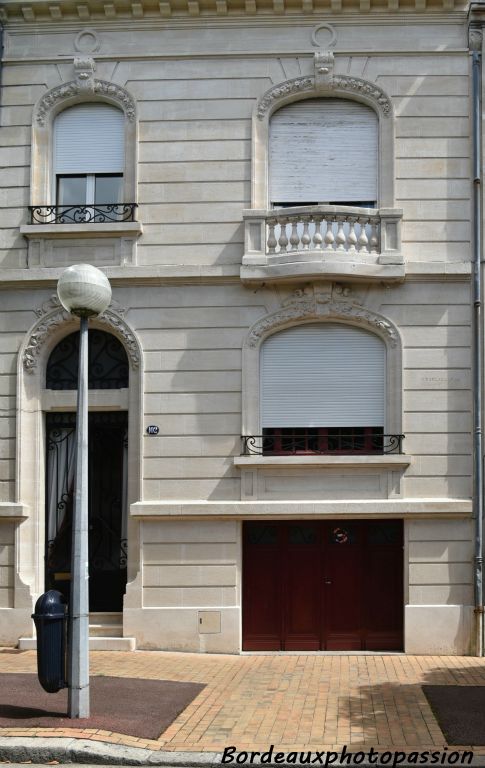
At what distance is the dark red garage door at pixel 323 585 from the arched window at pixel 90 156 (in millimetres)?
6011

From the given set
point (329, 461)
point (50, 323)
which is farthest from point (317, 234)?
point (50, 323)

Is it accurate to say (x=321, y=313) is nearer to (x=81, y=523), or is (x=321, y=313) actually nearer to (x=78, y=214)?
(x=78, y=214)

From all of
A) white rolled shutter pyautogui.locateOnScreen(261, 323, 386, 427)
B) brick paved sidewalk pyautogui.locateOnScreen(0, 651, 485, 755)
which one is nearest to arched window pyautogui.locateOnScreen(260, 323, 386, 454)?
white rolled shutter pyautogui.locateOnScreen(261, 323, 386, 427)

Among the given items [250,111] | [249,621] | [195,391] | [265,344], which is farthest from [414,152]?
[249,621]

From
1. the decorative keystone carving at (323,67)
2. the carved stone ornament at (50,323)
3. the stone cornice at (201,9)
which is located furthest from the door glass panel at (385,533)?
the stone cornice at (201,9)

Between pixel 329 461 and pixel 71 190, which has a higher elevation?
pixel 71 190

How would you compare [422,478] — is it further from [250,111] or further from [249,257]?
[250,111]

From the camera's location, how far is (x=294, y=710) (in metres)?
10.3

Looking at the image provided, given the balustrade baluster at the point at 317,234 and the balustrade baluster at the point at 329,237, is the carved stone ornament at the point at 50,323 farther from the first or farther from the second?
the balustrade baluster at the point at 329,237

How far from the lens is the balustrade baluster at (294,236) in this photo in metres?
15.1

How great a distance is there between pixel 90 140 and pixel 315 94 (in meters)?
3.80

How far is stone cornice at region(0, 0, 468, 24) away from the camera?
15.8 meters

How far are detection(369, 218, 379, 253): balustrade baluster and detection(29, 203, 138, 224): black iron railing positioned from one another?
3.93 meters

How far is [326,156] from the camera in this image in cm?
1573
